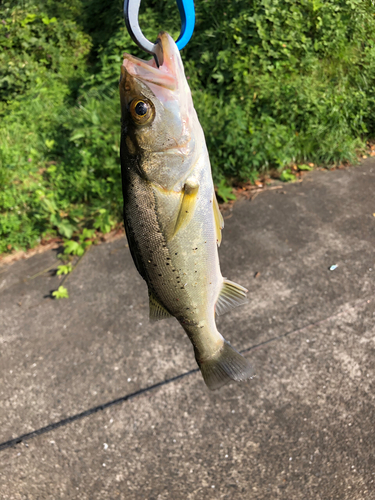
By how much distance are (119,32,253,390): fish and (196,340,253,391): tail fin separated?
217mm

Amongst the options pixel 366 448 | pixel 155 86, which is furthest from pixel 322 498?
pixel 155 86

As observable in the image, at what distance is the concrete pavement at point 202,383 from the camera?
312cm

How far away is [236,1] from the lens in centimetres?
627

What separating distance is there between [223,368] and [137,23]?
1.13 metres

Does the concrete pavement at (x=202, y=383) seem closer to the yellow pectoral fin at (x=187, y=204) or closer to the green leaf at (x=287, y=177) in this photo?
the green leaf at (x=287, y=177)

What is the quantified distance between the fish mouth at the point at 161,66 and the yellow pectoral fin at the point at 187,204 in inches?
11.5

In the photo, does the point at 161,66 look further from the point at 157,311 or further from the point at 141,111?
the point at 157,311

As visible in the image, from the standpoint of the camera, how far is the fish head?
114cm

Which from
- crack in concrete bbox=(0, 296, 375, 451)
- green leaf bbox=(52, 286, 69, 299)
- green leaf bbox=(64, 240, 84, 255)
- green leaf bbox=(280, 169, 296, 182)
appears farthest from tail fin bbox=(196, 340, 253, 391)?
green leaf bbox=(280, 169, 296, 182)

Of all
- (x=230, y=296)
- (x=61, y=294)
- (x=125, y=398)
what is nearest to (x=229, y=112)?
(x=61, y=294)

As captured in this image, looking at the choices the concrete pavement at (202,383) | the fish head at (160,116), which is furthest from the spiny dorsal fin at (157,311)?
the concrete pavement at (202,383)

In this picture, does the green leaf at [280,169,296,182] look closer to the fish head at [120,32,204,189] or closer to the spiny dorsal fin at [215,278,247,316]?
the spiny dorsal fin at [215,278,247,316]

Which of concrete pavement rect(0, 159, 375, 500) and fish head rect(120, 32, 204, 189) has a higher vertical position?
fish head rect(120, 32, 204, 189)

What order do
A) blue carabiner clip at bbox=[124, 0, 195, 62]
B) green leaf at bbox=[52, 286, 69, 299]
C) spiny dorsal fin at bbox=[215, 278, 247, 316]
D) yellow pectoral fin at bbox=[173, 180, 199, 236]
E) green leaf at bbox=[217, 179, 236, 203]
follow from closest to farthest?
1. blue carabiner clip at bbox=[124, 0, 195, 62]
2. yellow pectoral fin at bbox=[173, 180, 199, 236]
3. spiny dorsal fin at bbox=[215, 278, 247, 316]
4. green leaf at bbox=[52, 286, 69, 299]
5. green leaf at bbox=[217, 179, 236, 203]
